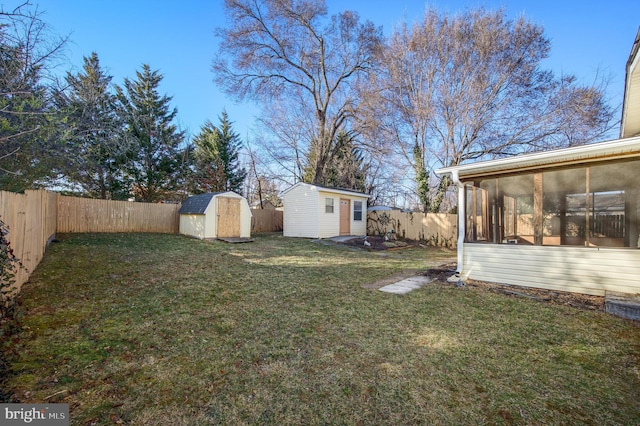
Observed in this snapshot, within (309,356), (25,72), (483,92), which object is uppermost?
(483,92)

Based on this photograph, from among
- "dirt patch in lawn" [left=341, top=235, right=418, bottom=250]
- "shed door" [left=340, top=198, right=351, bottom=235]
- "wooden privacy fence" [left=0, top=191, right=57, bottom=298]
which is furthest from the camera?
"shed door" [left=340, top=198, right=351, bottom=235]

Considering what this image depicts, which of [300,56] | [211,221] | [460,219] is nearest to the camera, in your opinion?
[460,219]

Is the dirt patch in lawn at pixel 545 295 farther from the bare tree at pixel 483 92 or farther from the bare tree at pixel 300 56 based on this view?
the bare tree at pixel 300 56

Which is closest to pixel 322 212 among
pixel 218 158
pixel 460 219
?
pixel 460 219

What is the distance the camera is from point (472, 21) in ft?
42.8

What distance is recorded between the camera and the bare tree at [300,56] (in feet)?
52.2

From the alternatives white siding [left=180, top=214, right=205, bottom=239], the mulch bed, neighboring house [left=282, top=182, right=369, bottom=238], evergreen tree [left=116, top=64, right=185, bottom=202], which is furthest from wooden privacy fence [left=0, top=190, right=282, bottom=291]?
evergreen tree [left=116, top=64, right=185, bottom=202]

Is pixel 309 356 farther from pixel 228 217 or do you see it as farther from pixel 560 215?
pixel 228 217

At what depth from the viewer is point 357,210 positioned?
15.1 meters

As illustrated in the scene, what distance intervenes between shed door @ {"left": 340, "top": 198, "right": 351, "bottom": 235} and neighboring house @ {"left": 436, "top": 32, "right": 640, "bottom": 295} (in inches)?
323

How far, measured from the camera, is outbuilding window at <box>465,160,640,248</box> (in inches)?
205

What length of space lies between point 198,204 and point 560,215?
12.3 metres

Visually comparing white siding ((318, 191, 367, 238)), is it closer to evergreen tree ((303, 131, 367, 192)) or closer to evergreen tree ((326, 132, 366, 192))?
evergreen tree ((303, 131, 367, 192))

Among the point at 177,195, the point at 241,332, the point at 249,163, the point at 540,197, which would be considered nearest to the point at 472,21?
the point at 540,197
